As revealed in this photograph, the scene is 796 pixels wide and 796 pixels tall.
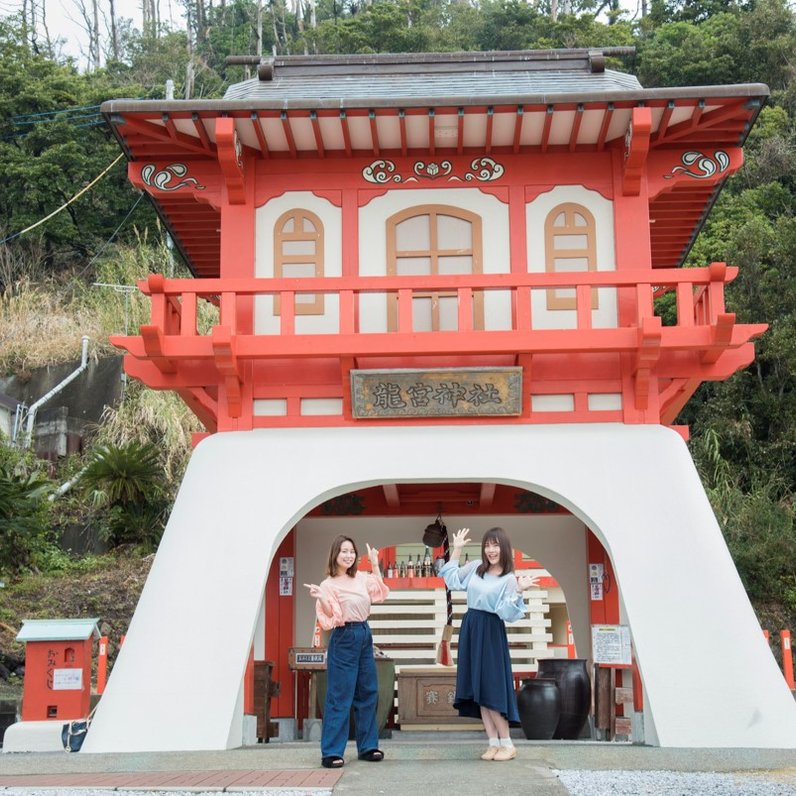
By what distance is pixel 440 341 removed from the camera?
8586 millimetres

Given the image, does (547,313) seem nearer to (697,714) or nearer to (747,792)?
(697,714)

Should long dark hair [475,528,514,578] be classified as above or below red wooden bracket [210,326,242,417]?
below

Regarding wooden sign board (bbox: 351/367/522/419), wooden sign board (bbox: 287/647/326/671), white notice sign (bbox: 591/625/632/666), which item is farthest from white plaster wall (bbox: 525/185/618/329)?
wooden sign board (bbox: 287/647/326/671)

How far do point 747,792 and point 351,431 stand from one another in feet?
15.4

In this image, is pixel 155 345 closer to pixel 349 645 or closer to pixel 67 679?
pixel 67 679

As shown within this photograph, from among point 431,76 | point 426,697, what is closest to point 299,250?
point 431,76

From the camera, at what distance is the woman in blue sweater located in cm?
634

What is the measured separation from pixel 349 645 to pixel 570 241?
4.56 metres

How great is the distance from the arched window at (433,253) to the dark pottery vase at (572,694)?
11.4 feet

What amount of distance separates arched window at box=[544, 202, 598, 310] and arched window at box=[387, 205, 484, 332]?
63 cm

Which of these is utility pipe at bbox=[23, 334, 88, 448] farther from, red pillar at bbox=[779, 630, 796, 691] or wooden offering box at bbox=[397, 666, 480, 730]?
red pillar at bbox=[779, 630, 796, 691]

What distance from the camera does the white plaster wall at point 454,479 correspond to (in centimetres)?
743

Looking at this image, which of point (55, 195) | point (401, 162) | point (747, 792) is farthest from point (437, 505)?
point (55, 195)

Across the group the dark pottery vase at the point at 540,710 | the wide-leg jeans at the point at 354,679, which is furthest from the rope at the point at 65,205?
the wide-leg jeans at the point at 354,679
